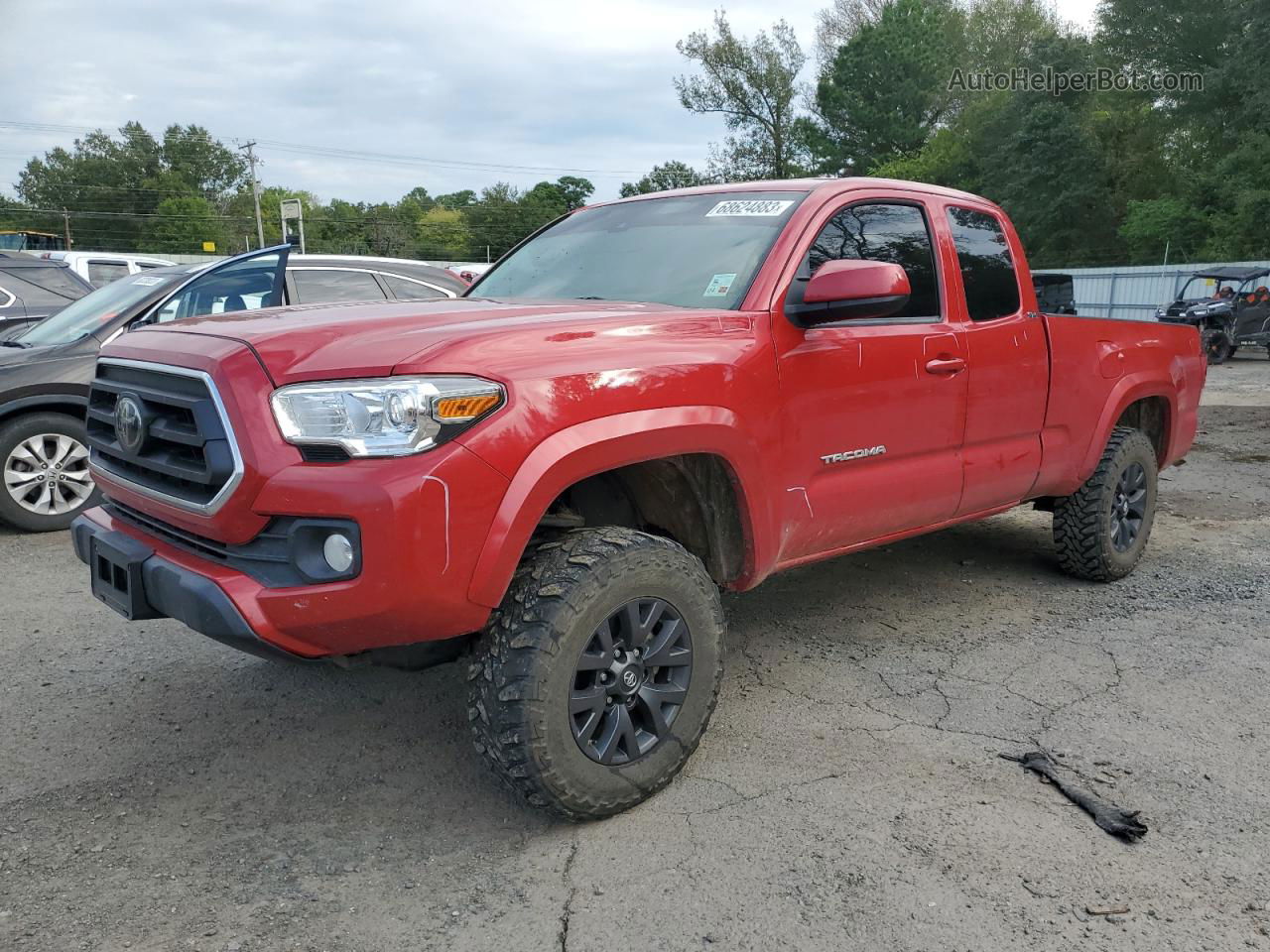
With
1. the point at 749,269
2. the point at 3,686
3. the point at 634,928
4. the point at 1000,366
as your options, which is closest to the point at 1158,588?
the point at 1000,366

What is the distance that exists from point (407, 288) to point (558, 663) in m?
5.59

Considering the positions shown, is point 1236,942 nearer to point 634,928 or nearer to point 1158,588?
point 634,928

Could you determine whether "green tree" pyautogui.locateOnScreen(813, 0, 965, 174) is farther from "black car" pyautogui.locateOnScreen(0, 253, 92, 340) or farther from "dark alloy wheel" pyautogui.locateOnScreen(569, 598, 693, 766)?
"dark alloy wheel" pyautogui.locateOnScreen(569, 598, 693, 766)

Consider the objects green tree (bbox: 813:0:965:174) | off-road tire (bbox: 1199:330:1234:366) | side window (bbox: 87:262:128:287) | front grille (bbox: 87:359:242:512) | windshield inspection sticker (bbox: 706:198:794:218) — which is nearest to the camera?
front grille (bbox: 87:359:242:512)

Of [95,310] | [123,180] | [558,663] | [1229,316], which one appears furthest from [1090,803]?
[123,180]

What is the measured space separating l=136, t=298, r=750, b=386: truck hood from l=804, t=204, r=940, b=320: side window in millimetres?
716

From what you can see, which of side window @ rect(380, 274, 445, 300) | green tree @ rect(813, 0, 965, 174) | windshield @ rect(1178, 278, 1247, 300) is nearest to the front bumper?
side window @ rect(380, 274, 445, 300)

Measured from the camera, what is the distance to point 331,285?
7414 mm

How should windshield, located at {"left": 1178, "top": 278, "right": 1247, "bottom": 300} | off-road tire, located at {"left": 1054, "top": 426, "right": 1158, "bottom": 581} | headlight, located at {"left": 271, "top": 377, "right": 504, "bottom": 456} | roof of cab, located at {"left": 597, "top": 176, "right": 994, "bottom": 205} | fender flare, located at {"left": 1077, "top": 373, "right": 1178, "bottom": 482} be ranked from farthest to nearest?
windshield, located at {"left": 1178, "top": 278, "right": 1247, "bottom": 300} < off-road tire, located at {"left": 1054, "top": 426, "right": 1158, "bottom": 581} < fender flare, located at {"left": 1077, "top": 373, "right": 1178, "bottom": 482} < roof of cab, located at {"left": 597, "top": 176, "right": 994, "bottom": 205} < headlight, located at {"left": 271, "top": 377, "right": 504, "bottom": 456}

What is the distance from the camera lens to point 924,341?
391 centimetres

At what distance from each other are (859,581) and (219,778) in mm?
3254

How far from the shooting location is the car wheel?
240 inches

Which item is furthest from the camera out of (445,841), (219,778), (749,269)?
(749,269)

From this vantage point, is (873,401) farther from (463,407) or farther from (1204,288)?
(1204,288)
